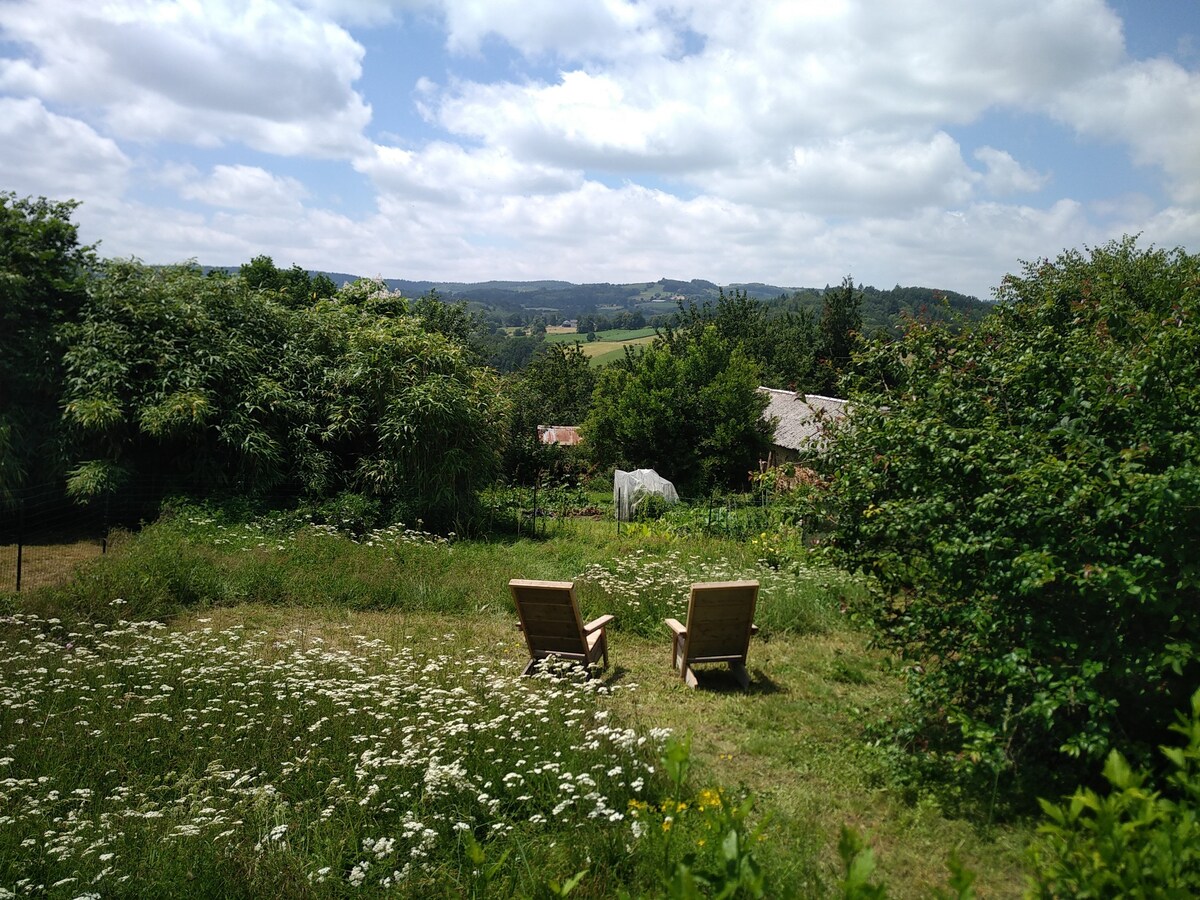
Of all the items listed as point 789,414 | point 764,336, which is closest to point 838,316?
point 764,336

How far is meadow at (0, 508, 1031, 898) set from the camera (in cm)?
325

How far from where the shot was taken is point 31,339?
38.7ft

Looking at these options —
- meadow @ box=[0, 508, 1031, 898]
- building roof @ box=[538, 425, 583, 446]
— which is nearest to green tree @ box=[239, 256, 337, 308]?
building roof @ box=[538, 425, 583, 446]

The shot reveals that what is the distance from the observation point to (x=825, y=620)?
782 centimetres

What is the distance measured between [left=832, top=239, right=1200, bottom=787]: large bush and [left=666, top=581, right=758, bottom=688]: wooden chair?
1235 millimetres

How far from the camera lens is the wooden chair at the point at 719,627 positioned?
602cm

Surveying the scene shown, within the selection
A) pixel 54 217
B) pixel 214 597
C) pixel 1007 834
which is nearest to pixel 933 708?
pixel 1007 834

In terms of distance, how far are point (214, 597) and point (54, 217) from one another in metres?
8.33

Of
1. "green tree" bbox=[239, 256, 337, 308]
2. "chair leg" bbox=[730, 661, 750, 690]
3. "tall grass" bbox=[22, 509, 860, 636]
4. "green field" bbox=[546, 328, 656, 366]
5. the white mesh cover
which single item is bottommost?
the white mesh cover

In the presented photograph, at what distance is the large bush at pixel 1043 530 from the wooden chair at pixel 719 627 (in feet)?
4.05

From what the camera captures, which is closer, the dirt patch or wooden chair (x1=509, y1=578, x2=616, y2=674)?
wooden chair (x1=509, y1=578, x2=616, y2=674)

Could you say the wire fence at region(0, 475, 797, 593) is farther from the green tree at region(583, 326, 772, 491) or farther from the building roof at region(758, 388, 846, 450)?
the building roof at region(758, 388, 846, 450)

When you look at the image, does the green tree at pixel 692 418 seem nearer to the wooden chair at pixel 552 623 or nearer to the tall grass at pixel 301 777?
the wooden chair at pixel 552 623

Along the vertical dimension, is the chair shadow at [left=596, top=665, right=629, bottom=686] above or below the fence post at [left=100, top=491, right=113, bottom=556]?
above
